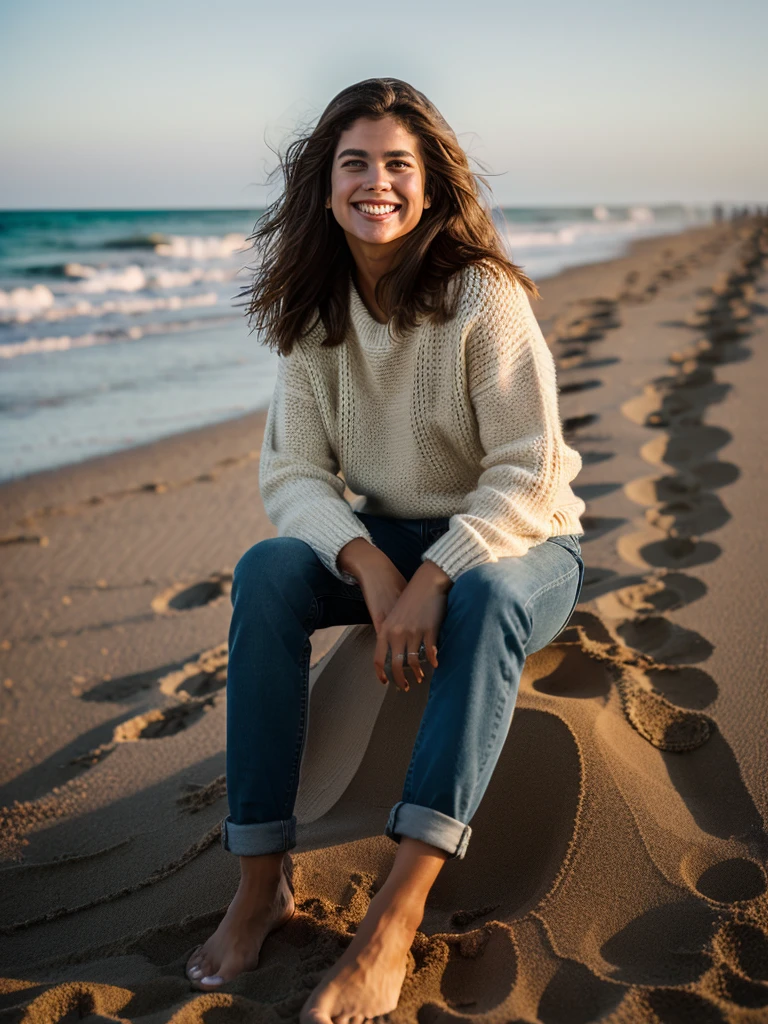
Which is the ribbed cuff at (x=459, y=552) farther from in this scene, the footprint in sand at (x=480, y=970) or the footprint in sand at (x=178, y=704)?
the footprint in sand at (x=178, y=704)

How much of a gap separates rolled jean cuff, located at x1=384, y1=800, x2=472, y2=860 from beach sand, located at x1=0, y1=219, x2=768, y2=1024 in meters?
0.22

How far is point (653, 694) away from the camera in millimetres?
2262

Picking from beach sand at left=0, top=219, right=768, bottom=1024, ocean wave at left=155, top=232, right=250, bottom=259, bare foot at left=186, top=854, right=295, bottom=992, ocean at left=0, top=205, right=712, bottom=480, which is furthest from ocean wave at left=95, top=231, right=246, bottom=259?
bare foot at left=186, top=854, right=295, bottom=992

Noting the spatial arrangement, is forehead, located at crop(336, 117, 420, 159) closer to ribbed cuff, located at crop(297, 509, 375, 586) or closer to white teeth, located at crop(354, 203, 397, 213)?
white teeth, located at crop(354, 203, 397, 213)

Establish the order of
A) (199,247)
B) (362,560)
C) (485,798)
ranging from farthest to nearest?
1. (199,247)
2. (485,798)
3. (362,560)

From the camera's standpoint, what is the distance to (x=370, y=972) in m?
1.49

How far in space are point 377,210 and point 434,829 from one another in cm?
135

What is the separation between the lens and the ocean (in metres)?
5.88

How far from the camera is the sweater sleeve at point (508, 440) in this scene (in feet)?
5.94

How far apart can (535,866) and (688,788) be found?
0.40m

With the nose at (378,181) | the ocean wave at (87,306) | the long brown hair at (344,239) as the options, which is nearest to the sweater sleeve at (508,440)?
the long brown hair at (344,239)

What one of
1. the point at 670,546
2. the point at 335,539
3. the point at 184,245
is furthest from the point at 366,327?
the point at 184,245

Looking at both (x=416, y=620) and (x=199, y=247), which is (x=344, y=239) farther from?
(x=199, y=247)

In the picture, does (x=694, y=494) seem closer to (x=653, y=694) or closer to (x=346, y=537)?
(x=653, y=694)
